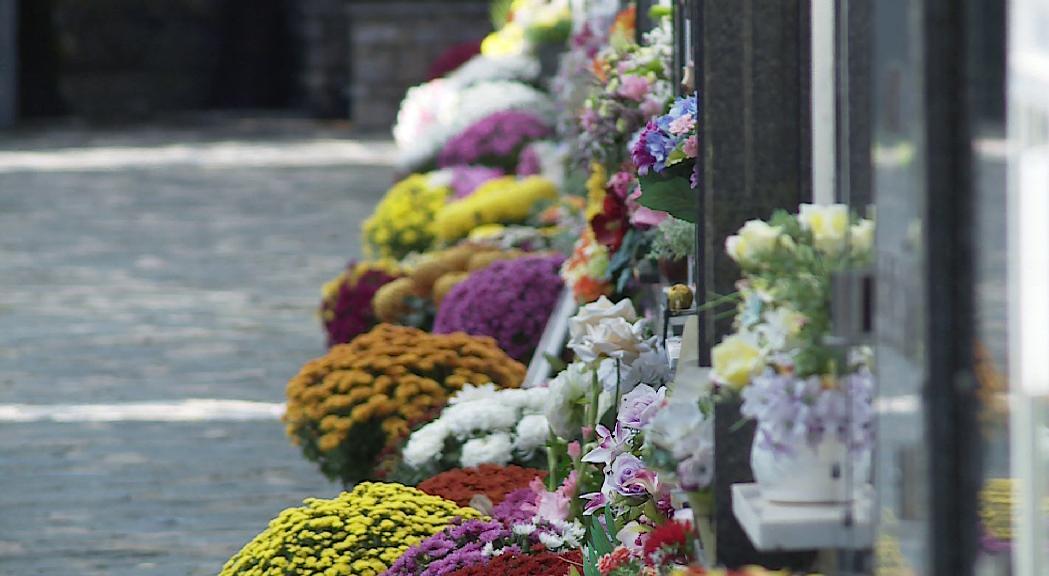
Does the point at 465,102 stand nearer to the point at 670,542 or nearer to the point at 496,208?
the point at 496,208

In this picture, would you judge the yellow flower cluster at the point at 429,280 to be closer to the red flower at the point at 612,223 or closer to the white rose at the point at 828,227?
the red flower at the point at 612,223

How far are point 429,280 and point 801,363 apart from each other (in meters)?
5.52

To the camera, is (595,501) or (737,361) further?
(595,501)

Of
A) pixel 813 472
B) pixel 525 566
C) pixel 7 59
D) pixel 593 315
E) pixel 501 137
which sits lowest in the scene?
pixel 525 566

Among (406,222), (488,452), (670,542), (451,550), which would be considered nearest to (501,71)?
(406,222)

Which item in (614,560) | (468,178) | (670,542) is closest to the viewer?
(670,542)

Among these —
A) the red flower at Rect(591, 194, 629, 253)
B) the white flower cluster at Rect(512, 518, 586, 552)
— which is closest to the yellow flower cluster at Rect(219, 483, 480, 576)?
the white flower cluster at Rect(512, 518, 586, 552)

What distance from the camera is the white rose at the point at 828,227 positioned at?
2.48 metres

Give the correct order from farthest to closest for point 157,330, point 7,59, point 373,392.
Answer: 1. point 7,59
2. point 157,330
3. point 373,392

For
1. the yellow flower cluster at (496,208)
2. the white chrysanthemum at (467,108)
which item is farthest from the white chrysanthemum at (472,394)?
the white chrysanthemum at (467,108)

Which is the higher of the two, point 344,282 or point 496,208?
point 496,208

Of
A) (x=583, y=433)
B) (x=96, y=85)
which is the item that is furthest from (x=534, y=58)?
(x=96, y=85)

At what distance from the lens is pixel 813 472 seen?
2.49 metres

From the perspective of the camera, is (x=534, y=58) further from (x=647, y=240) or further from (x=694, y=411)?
(x=694, y=411)
